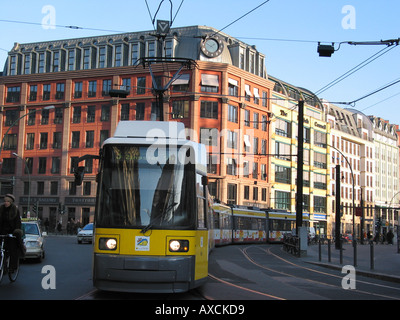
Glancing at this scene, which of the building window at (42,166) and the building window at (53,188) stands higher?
the building window at (42,166)

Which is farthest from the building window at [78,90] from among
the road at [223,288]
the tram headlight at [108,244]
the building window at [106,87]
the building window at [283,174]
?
the tram headlight at [108,244]

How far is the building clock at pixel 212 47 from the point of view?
5931 cm

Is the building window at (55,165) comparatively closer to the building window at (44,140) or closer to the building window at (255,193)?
the building window at (44,140)

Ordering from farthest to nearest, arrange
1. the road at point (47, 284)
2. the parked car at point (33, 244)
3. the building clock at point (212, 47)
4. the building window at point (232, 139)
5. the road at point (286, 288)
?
the building clock at point (212, 47), the building window at point (232, 139), the parked car at point (33, 244), the road at point (286, 288), the road at point (47, 284)

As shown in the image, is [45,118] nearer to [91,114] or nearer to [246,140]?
[91,114]

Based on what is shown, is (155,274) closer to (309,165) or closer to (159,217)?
(159,217)

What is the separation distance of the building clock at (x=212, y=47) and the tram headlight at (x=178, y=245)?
169 feet

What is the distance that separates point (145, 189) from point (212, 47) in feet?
172

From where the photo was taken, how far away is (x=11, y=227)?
1076 cm

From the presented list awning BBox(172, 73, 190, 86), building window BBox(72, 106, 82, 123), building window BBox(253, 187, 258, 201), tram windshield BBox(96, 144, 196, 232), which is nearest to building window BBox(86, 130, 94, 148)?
building window BBox(72, 106, 82, 123)

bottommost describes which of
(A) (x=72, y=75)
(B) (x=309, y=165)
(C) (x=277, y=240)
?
(C) (x=277, y=240)
